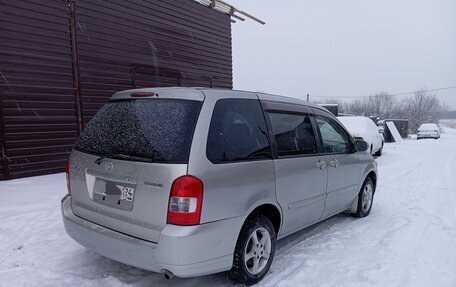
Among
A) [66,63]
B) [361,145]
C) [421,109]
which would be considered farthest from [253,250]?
[421,109]

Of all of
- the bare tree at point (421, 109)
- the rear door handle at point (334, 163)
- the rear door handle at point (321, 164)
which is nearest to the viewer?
the rear door handle at point (321, 164)

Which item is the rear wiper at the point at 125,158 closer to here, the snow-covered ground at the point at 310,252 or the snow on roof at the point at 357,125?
the snow-covered ground at the point at 310,252

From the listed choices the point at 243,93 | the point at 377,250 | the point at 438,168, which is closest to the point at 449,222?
the point at 377,250

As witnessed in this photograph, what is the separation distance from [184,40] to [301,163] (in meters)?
8.49

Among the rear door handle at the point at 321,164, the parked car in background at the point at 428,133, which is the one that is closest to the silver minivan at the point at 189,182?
the rear door handle at the point at 321,164

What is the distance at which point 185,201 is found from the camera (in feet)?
8.25

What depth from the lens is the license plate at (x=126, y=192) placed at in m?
2.69

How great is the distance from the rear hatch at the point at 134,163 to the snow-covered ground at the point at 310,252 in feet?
2.22

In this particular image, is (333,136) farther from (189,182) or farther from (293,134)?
(189,182)

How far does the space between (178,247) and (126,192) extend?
0.63 metres

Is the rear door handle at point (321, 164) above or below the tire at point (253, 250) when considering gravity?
above

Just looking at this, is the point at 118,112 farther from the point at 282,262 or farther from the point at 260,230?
the point at 282,262

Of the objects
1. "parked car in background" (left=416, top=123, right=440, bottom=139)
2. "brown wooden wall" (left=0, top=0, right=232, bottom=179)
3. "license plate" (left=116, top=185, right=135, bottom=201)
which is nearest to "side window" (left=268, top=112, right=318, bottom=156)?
"license plate" (left=116, top=185, right=135, bottom=201)

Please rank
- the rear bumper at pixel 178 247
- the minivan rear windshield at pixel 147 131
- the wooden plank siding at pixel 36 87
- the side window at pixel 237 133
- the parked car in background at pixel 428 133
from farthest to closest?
the parked car in background at pixel 428 133
the wooden plank siding at pixel 36 87
the side window at pixel 237 133
the minivan rear windshield at pixel 147 131
the rear bumper at pixel 178 247
